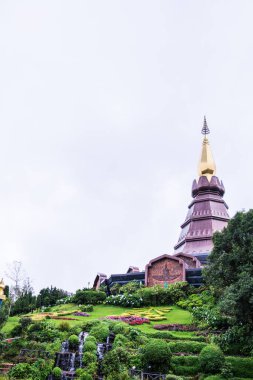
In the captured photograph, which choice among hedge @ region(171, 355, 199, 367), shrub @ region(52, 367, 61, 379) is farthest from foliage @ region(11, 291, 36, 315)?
hedge @ region(171, 355, 199, 367)

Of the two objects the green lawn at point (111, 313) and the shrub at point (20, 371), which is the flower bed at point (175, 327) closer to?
the green lawn at point (111, 313)

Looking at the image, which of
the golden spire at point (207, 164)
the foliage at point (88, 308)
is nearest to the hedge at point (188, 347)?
the foliage at point (88, 308)

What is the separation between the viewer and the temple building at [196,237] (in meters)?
43.6

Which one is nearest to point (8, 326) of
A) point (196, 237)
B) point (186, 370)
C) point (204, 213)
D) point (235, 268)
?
point (186, 370)

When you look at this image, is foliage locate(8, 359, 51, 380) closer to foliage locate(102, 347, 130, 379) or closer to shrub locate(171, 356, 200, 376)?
foliage locate(102, 347, 130, 379)

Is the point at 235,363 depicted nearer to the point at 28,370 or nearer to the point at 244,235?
the point at 244,235

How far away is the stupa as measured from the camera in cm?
5532

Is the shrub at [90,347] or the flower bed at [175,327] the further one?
the flower bed at [175,327]

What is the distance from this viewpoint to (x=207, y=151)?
228 ft

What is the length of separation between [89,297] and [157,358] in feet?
72.5

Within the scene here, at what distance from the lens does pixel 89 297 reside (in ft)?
139

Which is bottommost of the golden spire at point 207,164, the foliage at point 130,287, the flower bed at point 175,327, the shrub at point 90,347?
the shrub at point 90,347

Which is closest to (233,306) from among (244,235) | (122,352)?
(244,235)

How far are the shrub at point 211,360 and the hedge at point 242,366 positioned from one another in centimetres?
59
